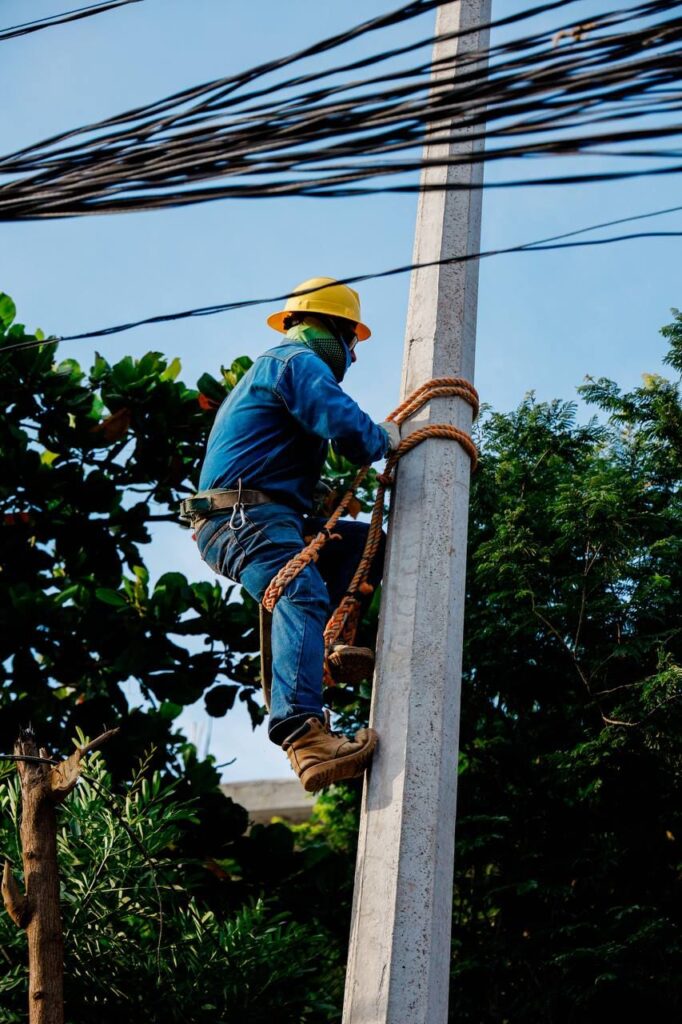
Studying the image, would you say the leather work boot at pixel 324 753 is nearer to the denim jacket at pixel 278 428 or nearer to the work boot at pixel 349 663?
the work boot at pixel 349 663

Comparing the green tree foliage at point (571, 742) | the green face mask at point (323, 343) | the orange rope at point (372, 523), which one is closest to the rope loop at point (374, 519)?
the orange rope at point (372, 523)

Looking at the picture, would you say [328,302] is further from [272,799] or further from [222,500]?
[272,799]

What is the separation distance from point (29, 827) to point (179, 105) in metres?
1.93

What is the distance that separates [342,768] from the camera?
138 inches

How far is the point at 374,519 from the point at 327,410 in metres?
0.36

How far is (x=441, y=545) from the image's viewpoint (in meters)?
3.68

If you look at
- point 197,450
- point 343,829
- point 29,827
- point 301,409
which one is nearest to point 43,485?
point 197,450

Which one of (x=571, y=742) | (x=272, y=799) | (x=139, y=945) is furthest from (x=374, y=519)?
(x=272, y=799)

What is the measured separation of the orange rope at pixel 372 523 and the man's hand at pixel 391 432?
0.01 m

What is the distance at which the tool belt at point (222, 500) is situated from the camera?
4246 millimetres

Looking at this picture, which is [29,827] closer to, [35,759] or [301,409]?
[35,759]

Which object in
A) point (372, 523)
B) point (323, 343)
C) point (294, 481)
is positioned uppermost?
point (323, 343)

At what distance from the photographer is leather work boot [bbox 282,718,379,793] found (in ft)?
11.4

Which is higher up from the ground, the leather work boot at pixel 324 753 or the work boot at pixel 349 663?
the work boot at pixel 349 663
